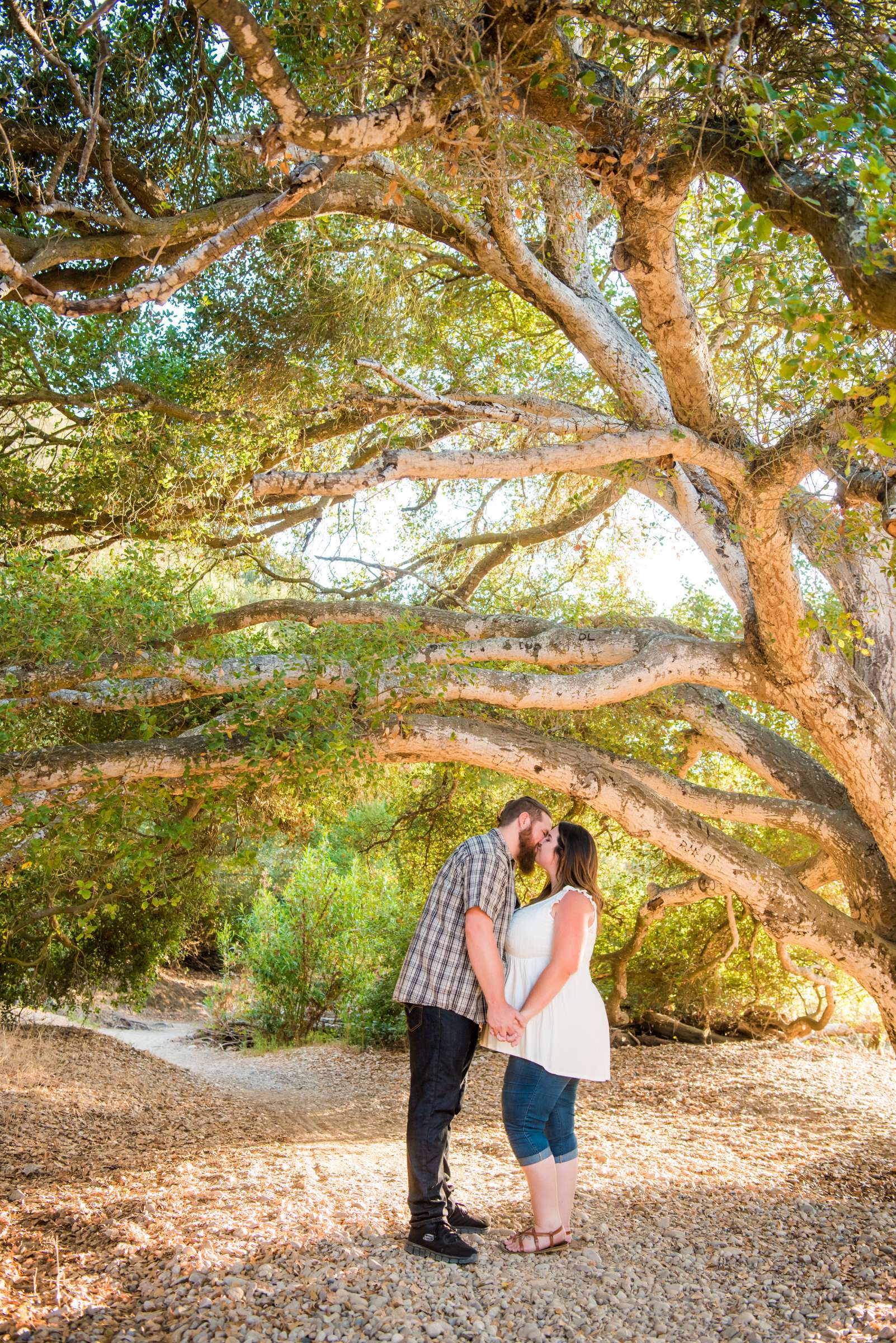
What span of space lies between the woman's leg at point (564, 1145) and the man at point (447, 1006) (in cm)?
40

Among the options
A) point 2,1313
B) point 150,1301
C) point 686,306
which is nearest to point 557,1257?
point 150,1301

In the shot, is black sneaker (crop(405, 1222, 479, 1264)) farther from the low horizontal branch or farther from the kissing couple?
the low horizontal branch

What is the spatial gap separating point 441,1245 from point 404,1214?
0.69 metres

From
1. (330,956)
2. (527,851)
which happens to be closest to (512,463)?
(527,851)

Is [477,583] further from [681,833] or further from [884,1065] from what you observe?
[884,1065]

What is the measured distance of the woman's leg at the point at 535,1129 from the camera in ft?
11.5

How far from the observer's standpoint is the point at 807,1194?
4887 mm

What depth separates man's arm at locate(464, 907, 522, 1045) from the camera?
3.45m

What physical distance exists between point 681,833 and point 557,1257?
299 centimetres

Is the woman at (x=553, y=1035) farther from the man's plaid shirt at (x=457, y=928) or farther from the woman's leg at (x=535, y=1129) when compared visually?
the man's plaid shirt at (x=457, y=928)

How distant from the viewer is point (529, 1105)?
3529 mm

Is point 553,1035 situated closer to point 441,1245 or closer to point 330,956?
point 441,1245

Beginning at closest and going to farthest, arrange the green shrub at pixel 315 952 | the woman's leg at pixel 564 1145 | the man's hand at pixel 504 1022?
the man's hand at pixel 504 1022 < the woman's leg at pixel 564 1145 < the green shrub at pixel 315 952

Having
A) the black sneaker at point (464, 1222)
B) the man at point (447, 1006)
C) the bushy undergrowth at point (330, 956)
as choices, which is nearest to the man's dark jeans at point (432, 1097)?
the man at point (447, 1006)
